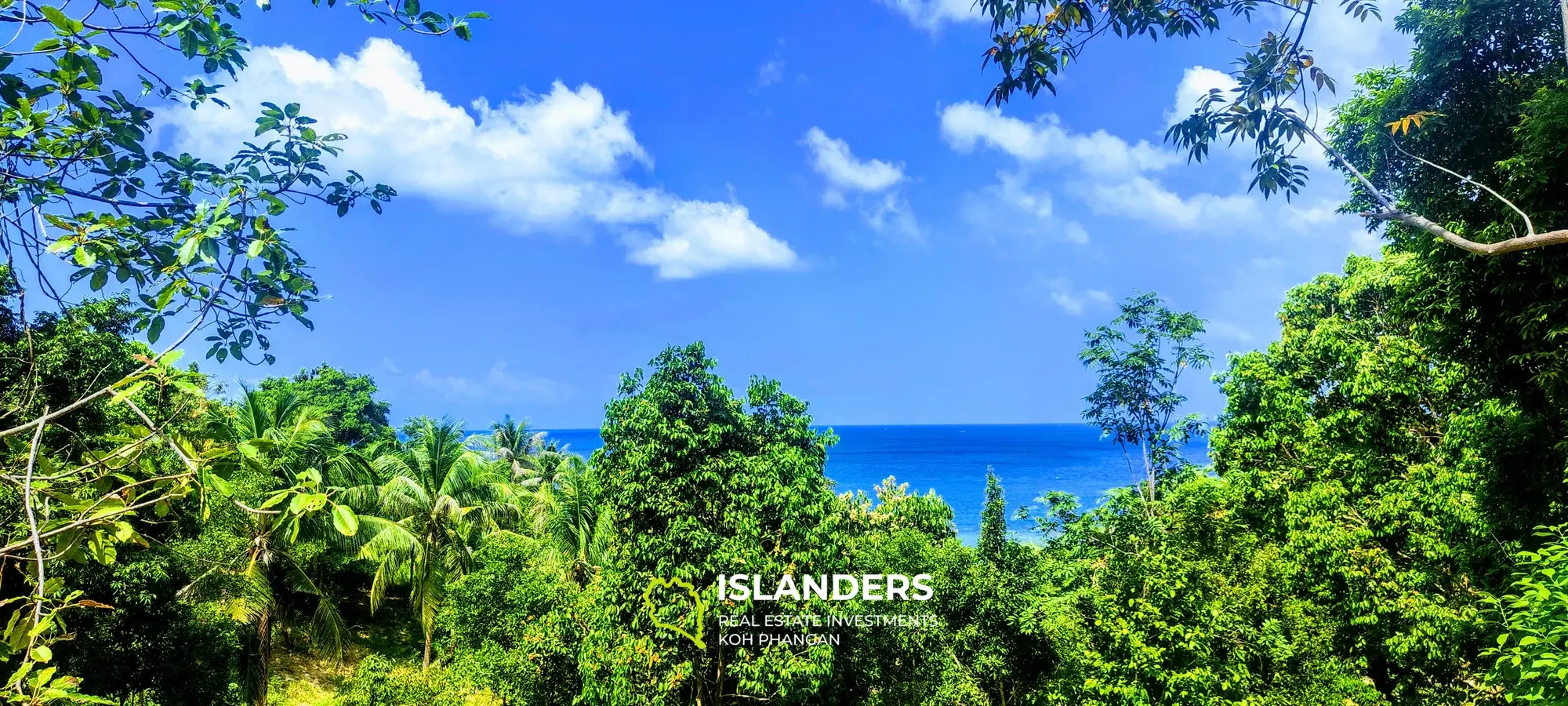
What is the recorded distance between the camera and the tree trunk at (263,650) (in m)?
13.4

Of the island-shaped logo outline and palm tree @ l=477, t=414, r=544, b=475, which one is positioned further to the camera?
palm tree @ l=477, t=414, r=544, b=475

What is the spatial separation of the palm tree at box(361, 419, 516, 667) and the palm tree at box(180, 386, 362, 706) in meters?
1.02

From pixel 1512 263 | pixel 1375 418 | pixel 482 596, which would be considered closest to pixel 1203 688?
pixel 1512 263

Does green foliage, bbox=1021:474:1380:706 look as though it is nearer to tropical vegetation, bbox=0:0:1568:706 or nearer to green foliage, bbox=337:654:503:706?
tropical vegetation, bbox=0:0:1568:706

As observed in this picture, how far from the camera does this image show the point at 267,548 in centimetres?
Result: 1350

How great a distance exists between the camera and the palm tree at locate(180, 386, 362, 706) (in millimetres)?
12328

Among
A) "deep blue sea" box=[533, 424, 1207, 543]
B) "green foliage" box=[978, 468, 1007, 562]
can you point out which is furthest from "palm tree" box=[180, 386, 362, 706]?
"deep blue sea" box=[533, 424, 1207, 543]

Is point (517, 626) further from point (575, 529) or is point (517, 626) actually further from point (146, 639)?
point (146, 639)

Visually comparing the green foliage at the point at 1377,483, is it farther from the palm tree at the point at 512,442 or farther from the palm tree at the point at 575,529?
the palm tree at the point at 512,442

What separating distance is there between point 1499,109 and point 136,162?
8475 millimetres

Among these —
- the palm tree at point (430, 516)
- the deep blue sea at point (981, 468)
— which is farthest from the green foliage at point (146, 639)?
the deep blue sea at point (981, 468)

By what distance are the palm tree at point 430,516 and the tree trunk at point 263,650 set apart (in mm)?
2130

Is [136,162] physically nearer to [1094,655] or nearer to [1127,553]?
[1094,655]

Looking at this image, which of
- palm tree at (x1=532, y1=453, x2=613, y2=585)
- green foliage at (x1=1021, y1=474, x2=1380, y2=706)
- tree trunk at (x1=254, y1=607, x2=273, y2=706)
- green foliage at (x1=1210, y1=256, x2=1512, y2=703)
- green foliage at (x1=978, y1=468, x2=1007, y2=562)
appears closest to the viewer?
green foliage at (x1=1021, y1=474, x2=1380, y2=706)
